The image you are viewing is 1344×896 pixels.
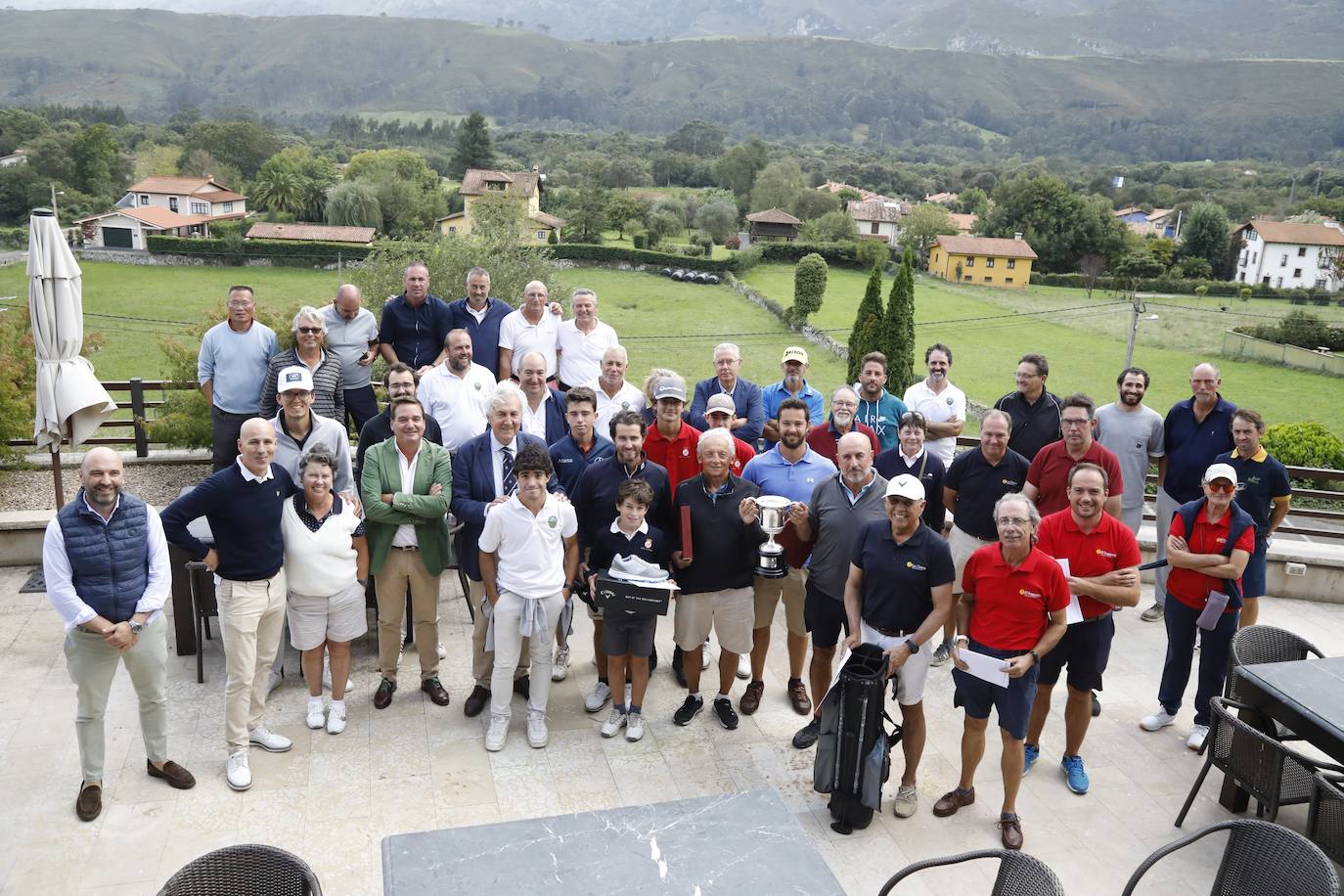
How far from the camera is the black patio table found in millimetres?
4621

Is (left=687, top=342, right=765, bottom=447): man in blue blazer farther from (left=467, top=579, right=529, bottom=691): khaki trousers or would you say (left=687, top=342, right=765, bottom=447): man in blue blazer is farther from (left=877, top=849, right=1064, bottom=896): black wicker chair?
(left=877, top=849, right=1064, bottom=896): black wicker chair

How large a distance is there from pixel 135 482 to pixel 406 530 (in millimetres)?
7136

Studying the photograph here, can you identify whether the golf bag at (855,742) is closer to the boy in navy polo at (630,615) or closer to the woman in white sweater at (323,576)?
the boy in navy polo at (630,615)

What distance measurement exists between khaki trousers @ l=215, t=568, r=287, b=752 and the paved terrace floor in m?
0.32

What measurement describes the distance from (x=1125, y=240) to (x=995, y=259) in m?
14.4

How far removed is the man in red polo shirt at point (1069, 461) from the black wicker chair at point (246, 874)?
4545 mm

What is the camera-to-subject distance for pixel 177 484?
1140 cm

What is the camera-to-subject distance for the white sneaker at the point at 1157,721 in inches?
243

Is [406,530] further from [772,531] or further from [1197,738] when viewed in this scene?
[1197,738]

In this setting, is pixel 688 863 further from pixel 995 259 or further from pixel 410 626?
pixel 995 259

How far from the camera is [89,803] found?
4852 mm

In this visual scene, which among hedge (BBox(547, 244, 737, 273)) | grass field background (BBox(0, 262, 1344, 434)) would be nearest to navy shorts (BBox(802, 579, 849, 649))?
grass field background (BBox(0, 262, 1344, 434))

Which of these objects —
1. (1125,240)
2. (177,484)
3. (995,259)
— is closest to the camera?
(177,484)

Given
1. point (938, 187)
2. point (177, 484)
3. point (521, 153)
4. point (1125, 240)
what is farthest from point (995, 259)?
point (521, 153)
